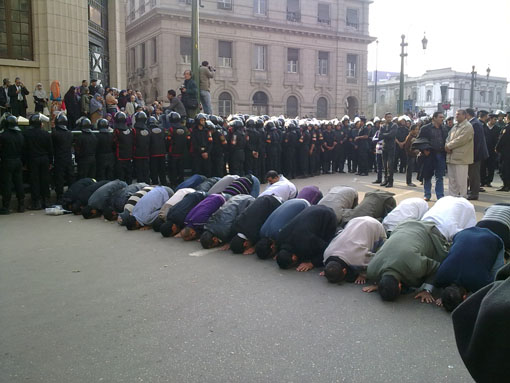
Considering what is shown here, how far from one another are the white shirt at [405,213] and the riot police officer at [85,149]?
8.12 meters

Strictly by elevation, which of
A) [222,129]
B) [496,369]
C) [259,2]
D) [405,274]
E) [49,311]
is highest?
[259,2]

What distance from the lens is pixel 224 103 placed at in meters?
42.8

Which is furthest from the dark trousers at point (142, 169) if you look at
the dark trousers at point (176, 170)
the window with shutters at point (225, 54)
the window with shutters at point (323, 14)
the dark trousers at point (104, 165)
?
the window with shutters at point (323, 14)

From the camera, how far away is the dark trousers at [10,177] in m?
10.8

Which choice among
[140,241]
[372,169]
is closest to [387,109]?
[372,169]

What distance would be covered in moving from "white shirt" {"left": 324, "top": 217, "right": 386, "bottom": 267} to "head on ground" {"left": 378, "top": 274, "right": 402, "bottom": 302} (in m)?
0.67

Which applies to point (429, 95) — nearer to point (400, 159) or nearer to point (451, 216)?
point (400, 159)

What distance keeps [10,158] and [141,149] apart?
3.57 metres

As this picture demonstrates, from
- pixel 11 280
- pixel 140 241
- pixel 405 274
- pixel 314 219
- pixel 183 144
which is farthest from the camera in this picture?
pixel 183 144

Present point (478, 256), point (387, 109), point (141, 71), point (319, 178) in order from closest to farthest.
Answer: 1. point (478, 256)
2. point (319, 178)
3. point (141, 71)
4. point (387, 109)

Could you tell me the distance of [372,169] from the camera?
68.9ft

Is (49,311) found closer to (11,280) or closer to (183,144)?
(11,280)

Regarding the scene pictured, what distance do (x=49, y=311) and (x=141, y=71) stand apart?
41298mm

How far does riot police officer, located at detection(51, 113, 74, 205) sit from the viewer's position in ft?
38.9
